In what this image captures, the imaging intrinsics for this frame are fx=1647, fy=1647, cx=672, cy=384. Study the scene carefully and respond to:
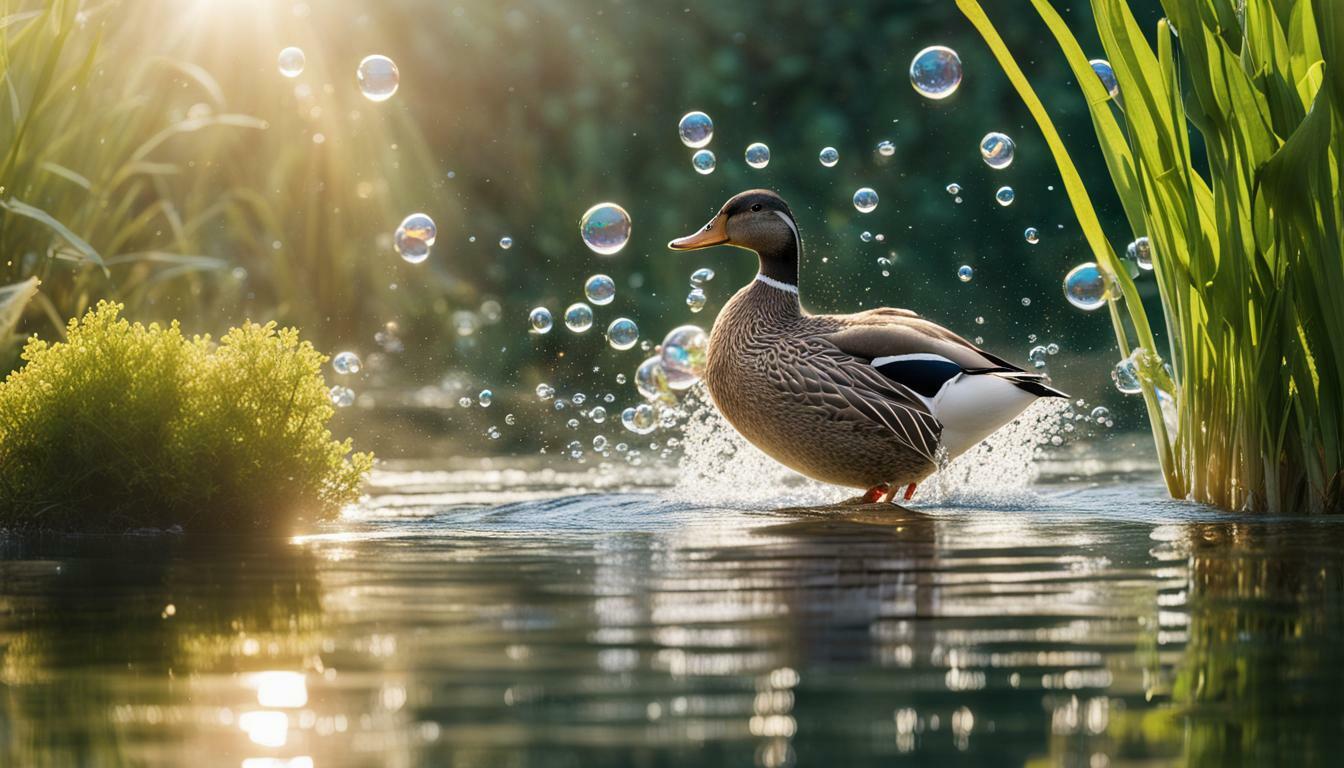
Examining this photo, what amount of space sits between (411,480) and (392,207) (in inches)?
238

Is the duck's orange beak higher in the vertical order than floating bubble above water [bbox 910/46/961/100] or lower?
lower

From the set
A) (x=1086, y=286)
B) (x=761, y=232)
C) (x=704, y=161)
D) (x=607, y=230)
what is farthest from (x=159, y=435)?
(x=1086, y=286)

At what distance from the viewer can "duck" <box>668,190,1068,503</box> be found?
20.7 ft

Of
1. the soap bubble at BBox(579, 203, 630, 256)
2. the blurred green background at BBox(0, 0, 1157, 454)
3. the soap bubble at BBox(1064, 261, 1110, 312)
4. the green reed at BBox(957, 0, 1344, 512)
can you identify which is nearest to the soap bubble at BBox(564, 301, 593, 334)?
the soap bubble at BBox(579, 203, 630, 256)

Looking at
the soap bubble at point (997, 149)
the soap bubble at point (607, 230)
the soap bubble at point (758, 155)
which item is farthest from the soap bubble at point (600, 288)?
the soap bubble at point (997, 149)

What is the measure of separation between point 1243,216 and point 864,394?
154cm

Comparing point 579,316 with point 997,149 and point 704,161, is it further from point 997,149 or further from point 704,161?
point 997,149

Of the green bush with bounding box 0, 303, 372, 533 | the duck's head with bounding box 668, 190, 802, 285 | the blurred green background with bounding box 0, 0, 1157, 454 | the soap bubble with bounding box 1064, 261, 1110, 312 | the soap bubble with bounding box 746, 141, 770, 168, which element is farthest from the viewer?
the blurred green background with bounding box 0, 0, 1157, 454

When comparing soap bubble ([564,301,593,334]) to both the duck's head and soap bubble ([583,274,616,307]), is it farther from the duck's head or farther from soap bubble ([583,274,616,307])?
the duck's head

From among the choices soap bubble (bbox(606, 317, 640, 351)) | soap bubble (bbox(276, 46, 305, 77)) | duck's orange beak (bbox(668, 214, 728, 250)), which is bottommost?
soap bubble (bbox(606, 317, 640, 351))

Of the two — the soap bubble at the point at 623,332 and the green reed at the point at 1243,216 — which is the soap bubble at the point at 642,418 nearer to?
the soap bubble at the point at 623,332

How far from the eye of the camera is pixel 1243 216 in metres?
5.46

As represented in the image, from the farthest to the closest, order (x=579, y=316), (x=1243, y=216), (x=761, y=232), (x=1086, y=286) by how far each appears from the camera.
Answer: (x=579, y=316) → (x=761, y=232) → (x=1086, y=286) → (x=1243, y=216)

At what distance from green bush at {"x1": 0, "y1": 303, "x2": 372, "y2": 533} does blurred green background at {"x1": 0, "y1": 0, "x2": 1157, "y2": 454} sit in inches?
234
